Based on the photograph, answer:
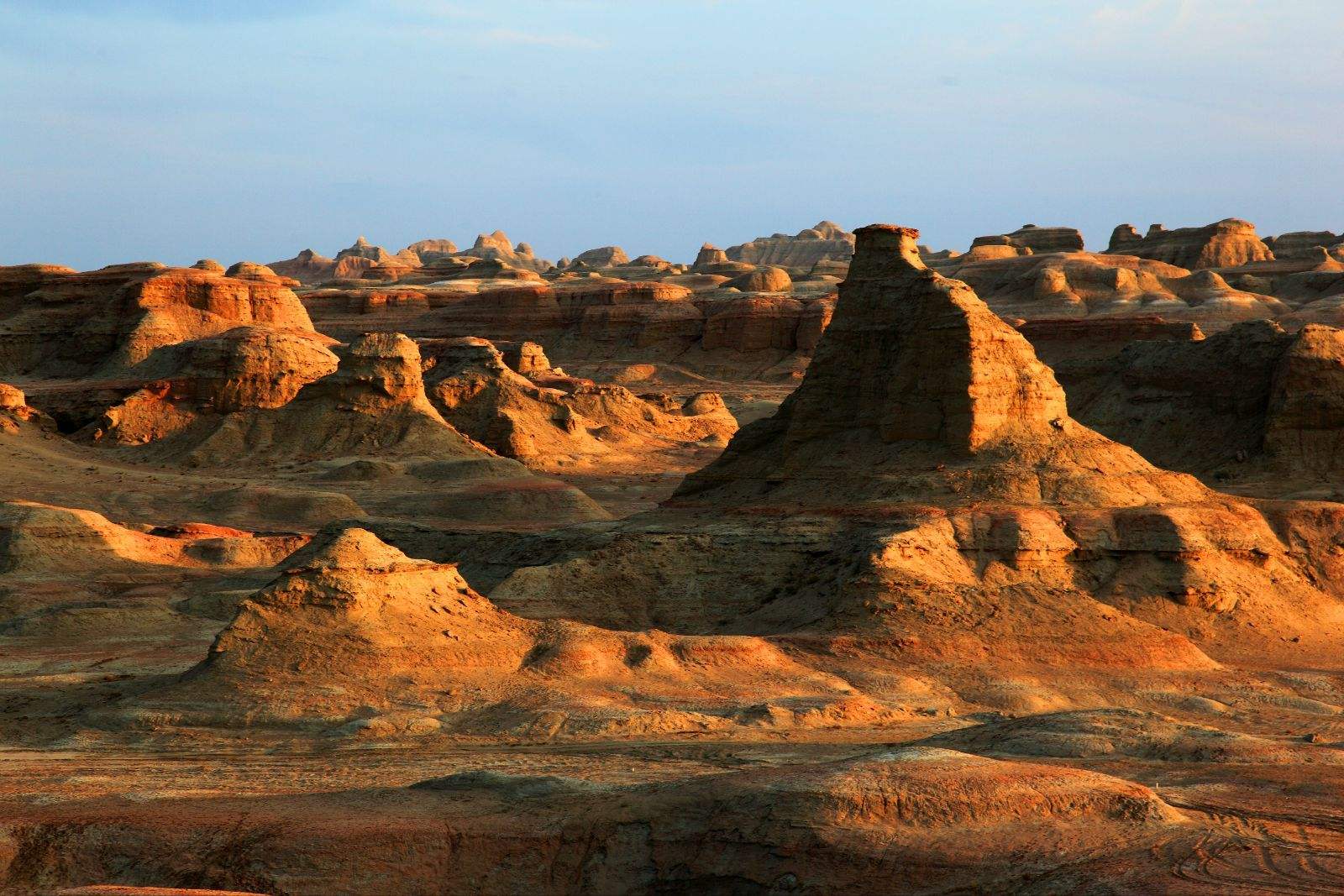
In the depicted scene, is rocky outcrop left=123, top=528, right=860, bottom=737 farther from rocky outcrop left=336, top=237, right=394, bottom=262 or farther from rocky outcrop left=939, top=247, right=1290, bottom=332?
rocky outcrop left=336, top=237, right=394, bottom=262

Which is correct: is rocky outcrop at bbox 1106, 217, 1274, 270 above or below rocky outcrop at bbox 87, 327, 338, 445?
above

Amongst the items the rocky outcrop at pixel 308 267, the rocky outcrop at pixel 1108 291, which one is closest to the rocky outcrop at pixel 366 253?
the rocky outcrop at pixel 308 267

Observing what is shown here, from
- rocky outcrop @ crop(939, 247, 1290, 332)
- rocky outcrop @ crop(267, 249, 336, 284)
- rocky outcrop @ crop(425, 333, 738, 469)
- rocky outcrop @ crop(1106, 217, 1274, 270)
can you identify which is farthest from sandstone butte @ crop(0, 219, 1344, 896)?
rocky outcrop @ crop(267, 249, 336, 284)

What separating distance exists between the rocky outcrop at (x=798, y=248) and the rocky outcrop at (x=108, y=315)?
11366 centimetres

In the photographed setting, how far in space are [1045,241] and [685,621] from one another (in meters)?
101

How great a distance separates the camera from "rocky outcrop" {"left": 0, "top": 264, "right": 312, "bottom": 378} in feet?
206

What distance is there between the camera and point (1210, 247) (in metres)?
112

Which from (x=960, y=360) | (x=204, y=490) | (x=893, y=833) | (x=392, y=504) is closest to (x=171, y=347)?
(x=204, y=490)

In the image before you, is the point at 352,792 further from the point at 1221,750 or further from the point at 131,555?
the point at 131,555

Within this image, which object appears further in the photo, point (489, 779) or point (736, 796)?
point (489, 779)

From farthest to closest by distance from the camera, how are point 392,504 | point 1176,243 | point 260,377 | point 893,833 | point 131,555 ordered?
point 1176,243 → point 260,377 → point 392,504 → point 131,555 → point 893,833

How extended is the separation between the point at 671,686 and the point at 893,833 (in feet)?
32.6

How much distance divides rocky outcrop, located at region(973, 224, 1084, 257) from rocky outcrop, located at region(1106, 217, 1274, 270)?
530 cm

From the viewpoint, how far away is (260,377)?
56.7m
